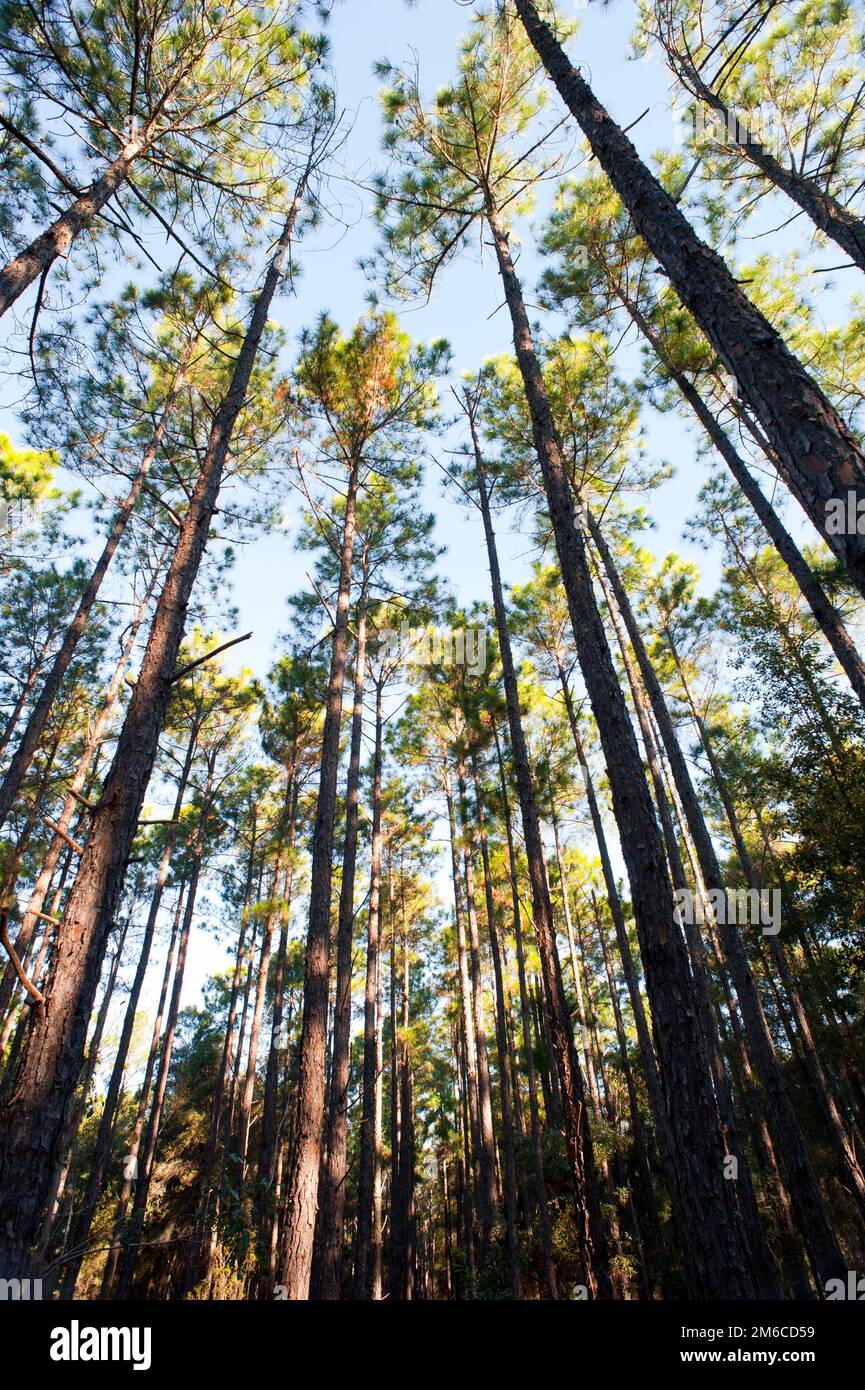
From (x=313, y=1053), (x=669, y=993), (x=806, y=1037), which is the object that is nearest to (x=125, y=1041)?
(x=313, y=1053)

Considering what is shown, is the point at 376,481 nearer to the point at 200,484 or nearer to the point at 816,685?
the point at 200,484

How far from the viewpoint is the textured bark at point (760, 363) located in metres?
2.05

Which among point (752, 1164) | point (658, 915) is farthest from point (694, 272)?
point (752, 1164)

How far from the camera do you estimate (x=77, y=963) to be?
99.0 inches

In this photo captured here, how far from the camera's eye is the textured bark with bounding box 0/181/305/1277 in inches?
82.1

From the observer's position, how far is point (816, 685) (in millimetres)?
9375

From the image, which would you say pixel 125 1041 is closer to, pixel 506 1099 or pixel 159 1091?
pixel 159 1091

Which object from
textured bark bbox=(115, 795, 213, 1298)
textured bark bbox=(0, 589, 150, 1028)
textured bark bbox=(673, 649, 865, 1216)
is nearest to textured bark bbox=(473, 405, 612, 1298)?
textured bark bbox=(0, 589, 150, 1028)

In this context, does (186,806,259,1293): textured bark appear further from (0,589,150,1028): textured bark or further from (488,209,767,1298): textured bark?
(488,209,767,1298): textured bark

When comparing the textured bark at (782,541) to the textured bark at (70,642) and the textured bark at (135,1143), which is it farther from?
the textured bark at (135,1143)

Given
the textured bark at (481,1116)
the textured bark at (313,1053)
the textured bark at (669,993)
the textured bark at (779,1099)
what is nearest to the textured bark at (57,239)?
the textured bark at (669,993)

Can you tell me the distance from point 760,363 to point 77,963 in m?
3.73

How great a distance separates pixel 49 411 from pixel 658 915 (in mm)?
10262

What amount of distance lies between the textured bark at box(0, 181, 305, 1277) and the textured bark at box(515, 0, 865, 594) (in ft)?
10.2
